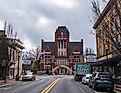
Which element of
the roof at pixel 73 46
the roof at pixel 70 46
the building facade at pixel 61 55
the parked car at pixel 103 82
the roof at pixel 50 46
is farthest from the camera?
the roof at pixel 73 46

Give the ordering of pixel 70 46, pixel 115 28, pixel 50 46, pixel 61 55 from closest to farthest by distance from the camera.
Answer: pixel 115 28
pixel 61 55
pixel 50 46
pixel 70 46

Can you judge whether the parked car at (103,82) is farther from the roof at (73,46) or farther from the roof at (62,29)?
the roof at (73,46)

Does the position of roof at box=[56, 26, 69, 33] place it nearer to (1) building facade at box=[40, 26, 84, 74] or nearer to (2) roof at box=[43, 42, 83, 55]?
(1) building facade at box=[40, 26, 84, 74]

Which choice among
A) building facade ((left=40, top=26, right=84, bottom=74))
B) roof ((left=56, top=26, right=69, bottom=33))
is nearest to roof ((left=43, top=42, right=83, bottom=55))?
building facade ((left=40, top=26, right=84, bottom=74))

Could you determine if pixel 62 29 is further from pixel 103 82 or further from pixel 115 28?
pixel 115 28

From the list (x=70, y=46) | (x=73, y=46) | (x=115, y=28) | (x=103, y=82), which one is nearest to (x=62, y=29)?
(x=70, y=46)

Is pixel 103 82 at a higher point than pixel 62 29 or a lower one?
lower

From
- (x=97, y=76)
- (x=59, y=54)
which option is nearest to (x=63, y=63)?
(x=59, y=54)

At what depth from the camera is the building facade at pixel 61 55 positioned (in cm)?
13250

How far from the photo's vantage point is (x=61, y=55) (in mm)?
134375

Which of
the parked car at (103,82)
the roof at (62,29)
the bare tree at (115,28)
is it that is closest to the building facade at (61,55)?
the roof at (62,29)

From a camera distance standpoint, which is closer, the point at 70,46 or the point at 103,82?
the point at 103,82

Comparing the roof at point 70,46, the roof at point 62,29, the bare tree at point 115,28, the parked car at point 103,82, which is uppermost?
the roof at point 62,29

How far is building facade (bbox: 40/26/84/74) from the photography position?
132500 millimetres
